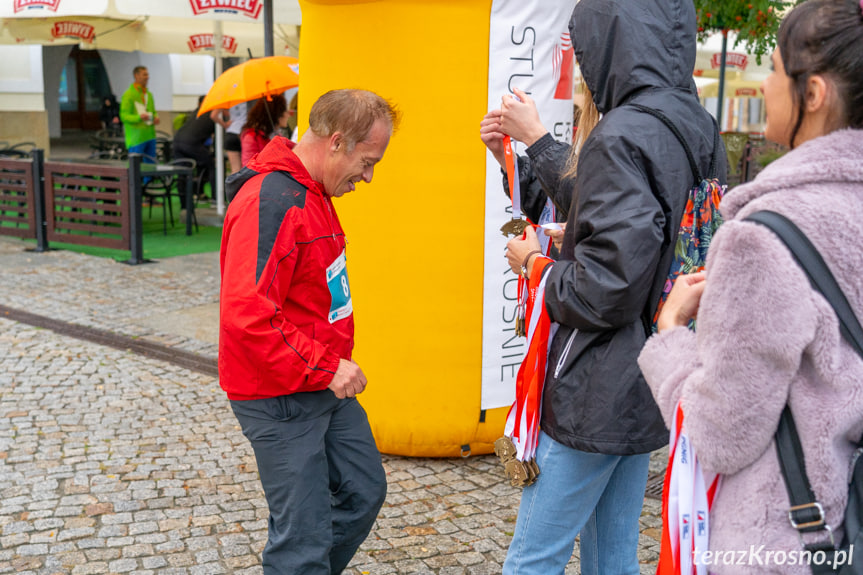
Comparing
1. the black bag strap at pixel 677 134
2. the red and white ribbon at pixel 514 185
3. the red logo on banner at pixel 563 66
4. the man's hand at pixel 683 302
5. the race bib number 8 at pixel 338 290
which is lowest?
the race bib number 8 at pixel 338 290

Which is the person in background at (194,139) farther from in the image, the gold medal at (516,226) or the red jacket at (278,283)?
the gold medal at (516,226)

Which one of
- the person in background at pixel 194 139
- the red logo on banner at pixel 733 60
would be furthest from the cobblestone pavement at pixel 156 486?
the red logo on banner at pixel 733 60

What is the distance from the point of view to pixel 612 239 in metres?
2.02

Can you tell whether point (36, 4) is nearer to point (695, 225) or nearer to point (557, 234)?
point (557, 234)

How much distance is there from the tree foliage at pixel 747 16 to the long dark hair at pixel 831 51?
22.3 ft

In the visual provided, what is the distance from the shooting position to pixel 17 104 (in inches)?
817

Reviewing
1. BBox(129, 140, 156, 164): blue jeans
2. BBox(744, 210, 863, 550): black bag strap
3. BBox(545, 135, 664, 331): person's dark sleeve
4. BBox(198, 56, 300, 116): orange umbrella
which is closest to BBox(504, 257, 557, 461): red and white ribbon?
BBox(545, 135, 664, 331): person's dark sleeve

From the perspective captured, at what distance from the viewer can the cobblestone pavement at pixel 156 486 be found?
358cm

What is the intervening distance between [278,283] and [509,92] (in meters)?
2.15

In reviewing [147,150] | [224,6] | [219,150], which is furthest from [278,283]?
[147,150]

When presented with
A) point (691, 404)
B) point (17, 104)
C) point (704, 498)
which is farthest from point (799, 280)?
point (17, 104)

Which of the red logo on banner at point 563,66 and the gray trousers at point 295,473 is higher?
the red logo on banner at point 563,66

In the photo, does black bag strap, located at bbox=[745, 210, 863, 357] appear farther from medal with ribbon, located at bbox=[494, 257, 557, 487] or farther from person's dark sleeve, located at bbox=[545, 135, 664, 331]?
medal with ribbon, located at bbox=[494, 257, 557, 487]

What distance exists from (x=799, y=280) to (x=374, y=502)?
5.95ft
